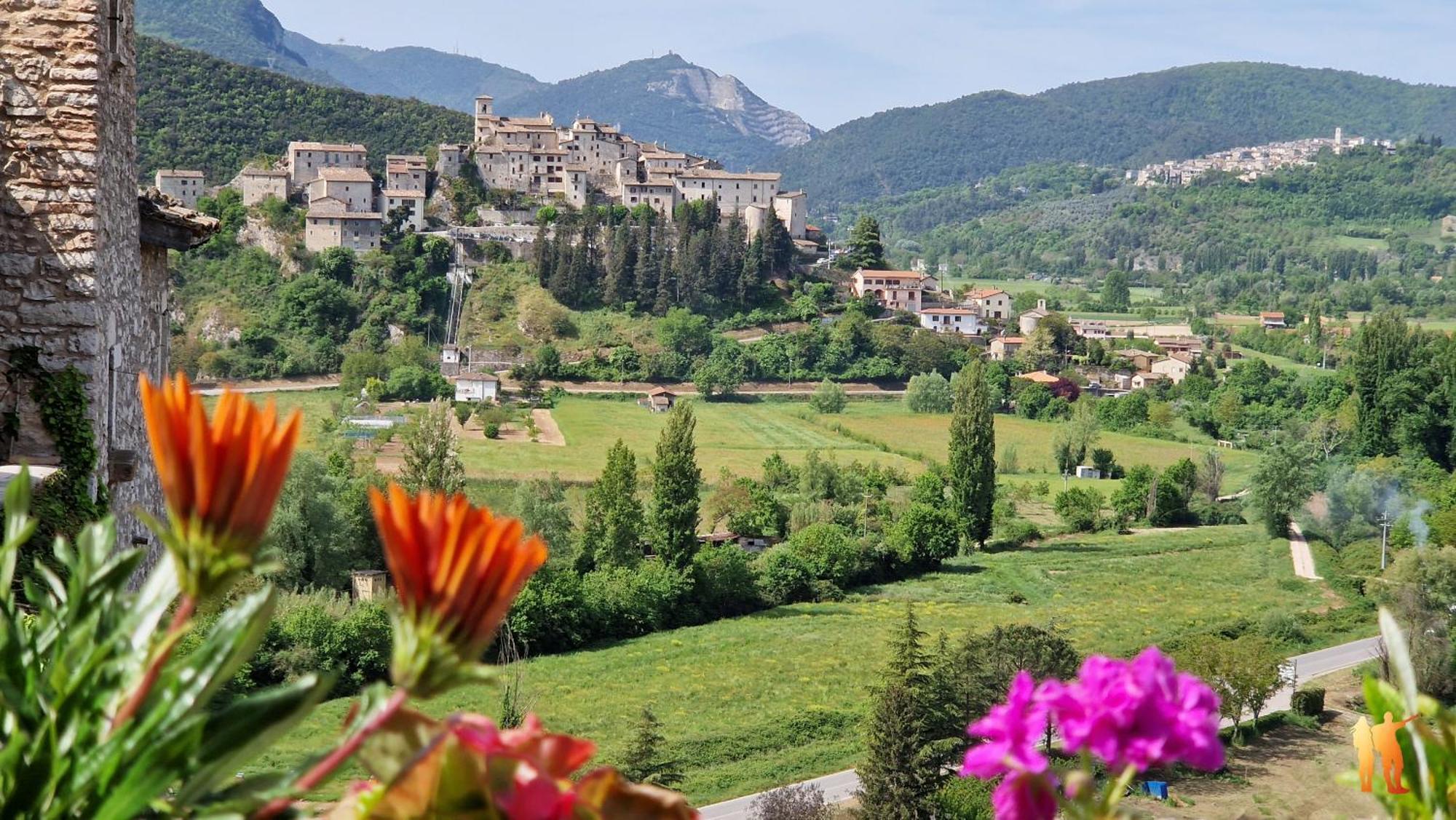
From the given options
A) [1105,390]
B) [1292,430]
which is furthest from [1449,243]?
[1292,430]

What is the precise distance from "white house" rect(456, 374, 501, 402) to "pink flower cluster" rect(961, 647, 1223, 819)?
41571 mm

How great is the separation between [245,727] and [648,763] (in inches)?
547

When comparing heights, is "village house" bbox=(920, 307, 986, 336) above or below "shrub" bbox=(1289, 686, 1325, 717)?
above

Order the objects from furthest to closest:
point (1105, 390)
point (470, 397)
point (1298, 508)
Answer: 1. point (1105, 390)
2. point (470, 397)
3. point (1298, 508)

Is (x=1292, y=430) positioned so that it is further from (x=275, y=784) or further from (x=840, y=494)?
(x=275, y=784)

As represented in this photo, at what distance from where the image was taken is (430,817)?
3.21 ft

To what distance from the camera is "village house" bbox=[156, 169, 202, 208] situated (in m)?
52.7

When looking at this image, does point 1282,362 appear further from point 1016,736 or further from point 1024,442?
point 1016,736

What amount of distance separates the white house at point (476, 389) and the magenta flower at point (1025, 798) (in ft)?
136

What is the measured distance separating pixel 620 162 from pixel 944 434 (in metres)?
22.1

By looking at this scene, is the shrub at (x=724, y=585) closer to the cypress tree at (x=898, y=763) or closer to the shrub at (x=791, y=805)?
the cypress tree at (x=898, y=763)

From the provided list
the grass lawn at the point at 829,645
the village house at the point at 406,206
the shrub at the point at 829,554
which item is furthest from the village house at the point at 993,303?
the shrub at the point at 829,554

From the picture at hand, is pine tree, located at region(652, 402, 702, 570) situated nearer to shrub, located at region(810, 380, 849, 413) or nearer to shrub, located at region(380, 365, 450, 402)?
shrub, located at region(380, 365, 450, 402)

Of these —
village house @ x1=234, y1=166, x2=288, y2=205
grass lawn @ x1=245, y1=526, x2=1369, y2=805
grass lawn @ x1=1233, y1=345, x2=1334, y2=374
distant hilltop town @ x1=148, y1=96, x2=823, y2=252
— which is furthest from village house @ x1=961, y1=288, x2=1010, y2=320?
grass lawn @ x1=245, y1=526, x2=1369, y2=805
